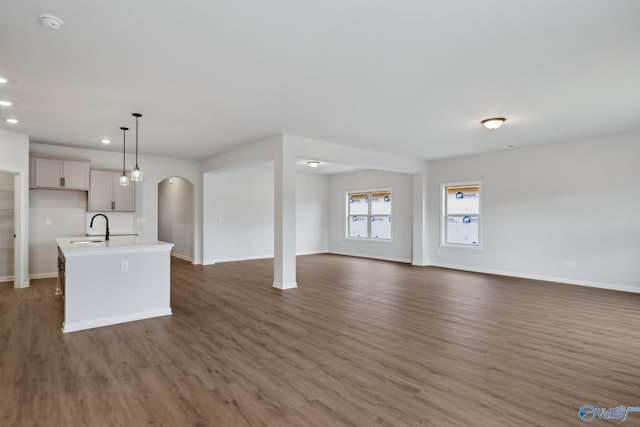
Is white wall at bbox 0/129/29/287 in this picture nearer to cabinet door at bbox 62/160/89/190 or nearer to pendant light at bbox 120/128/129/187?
cabinet door at bbox 62/160/89/190

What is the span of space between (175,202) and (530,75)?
9.40 m

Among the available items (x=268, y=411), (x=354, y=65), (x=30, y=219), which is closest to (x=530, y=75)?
(x=354, y=65)

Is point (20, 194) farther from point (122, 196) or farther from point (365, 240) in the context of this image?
point (365, 240)

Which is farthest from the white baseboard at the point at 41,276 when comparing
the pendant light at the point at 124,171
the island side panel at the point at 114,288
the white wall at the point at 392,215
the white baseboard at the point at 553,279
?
the white baseboard at the point at 553,279

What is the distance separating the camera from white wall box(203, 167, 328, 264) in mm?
8711

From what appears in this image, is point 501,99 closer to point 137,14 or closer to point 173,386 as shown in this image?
point 137,14

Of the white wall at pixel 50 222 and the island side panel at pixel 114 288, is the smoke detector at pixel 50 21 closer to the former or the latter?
the island side panel at pixel 114 288

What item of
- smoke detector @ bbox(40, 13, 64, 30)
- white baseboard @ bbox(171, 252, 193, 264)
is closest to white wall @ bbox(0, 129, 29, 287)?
white baseboard @ bbox(171, 252, 193, 264)

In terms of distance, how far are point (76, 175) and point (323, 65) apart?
235 inches

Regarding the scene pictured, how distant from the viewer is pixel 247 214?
9469mm

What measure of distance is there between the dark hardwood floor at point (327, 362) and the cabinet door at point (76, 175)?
2246mm

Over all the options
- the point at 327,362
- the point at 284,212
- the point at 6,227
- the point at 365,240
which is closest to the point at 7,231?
the point at 6,227

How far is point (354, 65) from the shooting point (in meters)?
3.15
